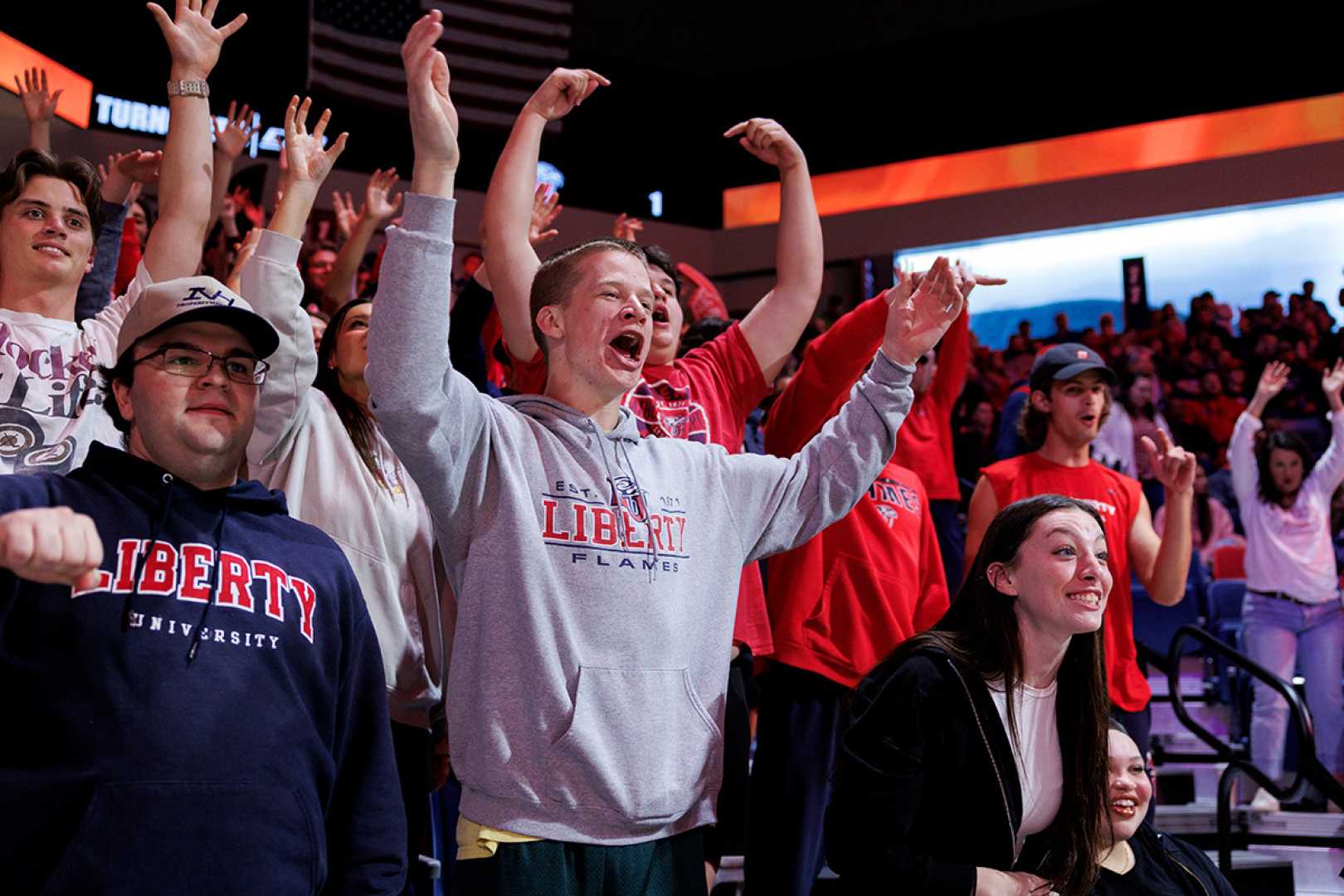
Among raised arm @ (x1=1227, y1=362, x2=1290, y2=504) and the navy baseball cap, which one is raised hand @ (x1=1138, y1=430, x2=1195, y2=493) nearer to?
the navy baseball cap

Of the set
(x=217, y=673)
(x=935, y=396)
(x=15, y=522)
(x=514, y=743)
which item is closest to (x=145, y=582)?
(x=217, y=673)

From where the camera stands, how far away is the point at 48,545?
5.02 ft

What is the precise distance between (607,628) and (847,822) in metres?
0.78

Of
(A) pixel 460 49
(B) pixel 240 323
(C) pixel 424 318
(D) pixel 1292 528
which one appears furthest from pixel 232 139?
(A) pixel 460 49

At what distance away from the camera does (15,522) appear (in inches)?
60.4

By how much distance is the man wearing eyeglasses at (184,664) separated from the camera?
173 cm

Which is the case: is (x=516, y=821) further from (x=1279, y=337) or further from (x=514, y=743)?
(x=1279, y=337)

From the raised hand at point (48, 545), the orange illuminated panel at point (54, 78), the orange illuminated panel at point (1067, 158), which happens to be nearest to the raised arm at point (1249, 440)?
the raised hand at point (48, 545)

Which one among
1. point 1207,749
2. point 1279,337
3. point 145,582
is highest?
point 1279,337

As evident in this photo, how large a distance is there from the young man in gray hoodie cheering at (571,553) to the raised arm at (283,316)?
1.55ft

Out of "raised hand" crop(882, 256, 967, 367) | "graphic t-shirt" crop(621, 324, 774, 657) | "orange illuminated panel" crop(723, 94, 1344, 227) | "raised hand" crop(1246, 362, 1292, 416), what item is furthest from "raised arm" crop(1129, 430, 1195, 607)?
"orange illuminated panel" crop(723, 94, 1344, 227)

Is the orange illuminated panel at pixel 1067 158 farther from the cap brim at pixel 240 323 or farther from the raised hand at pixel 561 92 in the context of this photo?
the cap brim at pixel 240 323

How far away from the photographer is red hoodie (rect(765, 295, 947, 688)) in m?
3.33

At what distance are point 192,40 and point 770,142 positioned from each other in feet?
4.38
